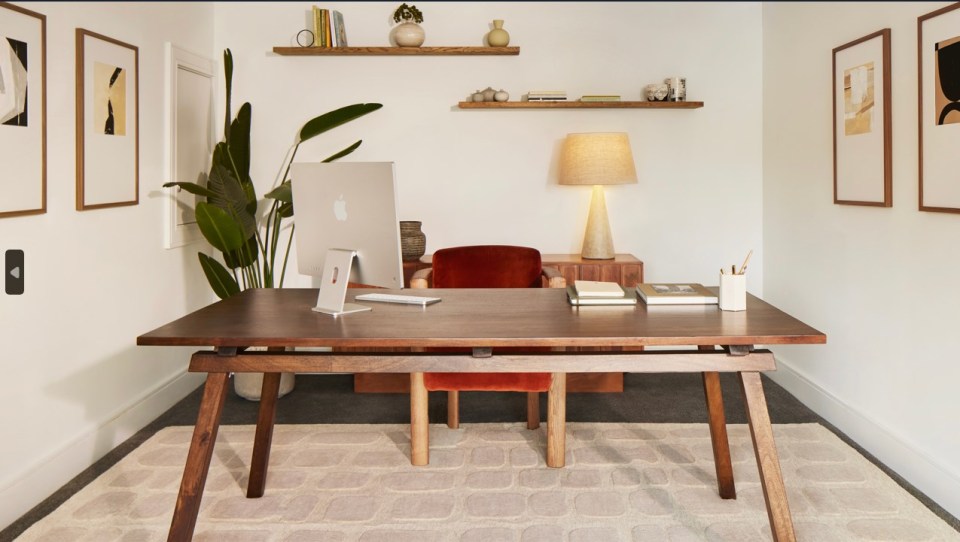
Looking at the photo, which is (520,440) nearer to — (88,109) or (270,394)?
(270,394)

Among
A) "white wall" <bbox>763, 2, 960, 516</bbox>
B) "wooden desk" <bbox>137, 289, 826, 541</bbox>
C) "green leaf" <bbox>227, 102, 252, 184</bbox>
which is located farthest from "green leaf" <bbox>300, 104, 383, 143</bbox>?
"white wall" <bbox>763, 2, 960, 516</bbox>

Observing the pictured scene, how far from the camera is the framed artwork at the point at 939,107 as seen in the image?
2.54m

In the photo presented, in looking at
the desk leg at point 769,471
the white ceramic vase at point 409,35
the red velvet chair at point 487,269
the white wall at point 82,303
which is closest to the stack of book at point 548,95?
the white ceramic vase at point 409,35

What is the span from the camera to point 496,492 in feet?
8.72

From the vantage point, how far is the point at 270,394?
261 cm

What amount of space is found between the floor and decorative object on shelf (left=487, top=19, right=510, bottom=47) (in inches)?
78.5

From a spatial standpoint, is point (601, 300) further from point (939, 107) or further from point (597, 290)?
point (939, 107)

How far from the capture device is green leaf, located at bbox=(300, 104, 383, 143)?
393cm

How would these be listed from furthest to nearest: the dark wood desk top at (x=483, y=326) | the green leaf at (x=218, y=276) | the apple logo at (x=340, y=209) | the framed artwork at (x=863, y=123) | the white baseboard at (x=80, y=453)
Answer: the green leaf at (x=218, y=276)
the framed artwork at (x=863, y=123)
the white baseboard at (x=80, y=453)
the apple logo at (x=340, y=209)
the dark wood desk top at (x=483, y=326)

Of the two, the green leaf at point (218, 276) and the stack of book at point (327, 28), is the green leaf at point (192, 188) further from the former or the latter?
the stack of book at point (327, 28)

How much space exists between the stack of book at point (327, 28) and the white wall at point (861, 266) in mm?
→ 2485

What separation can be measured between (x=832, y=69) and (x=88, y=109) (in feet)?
10.7

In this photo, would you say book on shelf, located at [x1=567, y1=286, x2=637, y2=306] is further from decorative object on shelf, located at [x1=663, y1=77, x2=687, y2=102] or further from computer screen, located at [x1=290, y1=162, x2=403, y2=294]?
decorative object on shelf, located at [x1=663, y1=77, x2=687, y2=102]

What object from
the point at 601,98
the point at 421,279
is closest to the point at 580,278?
the point at 421,279
